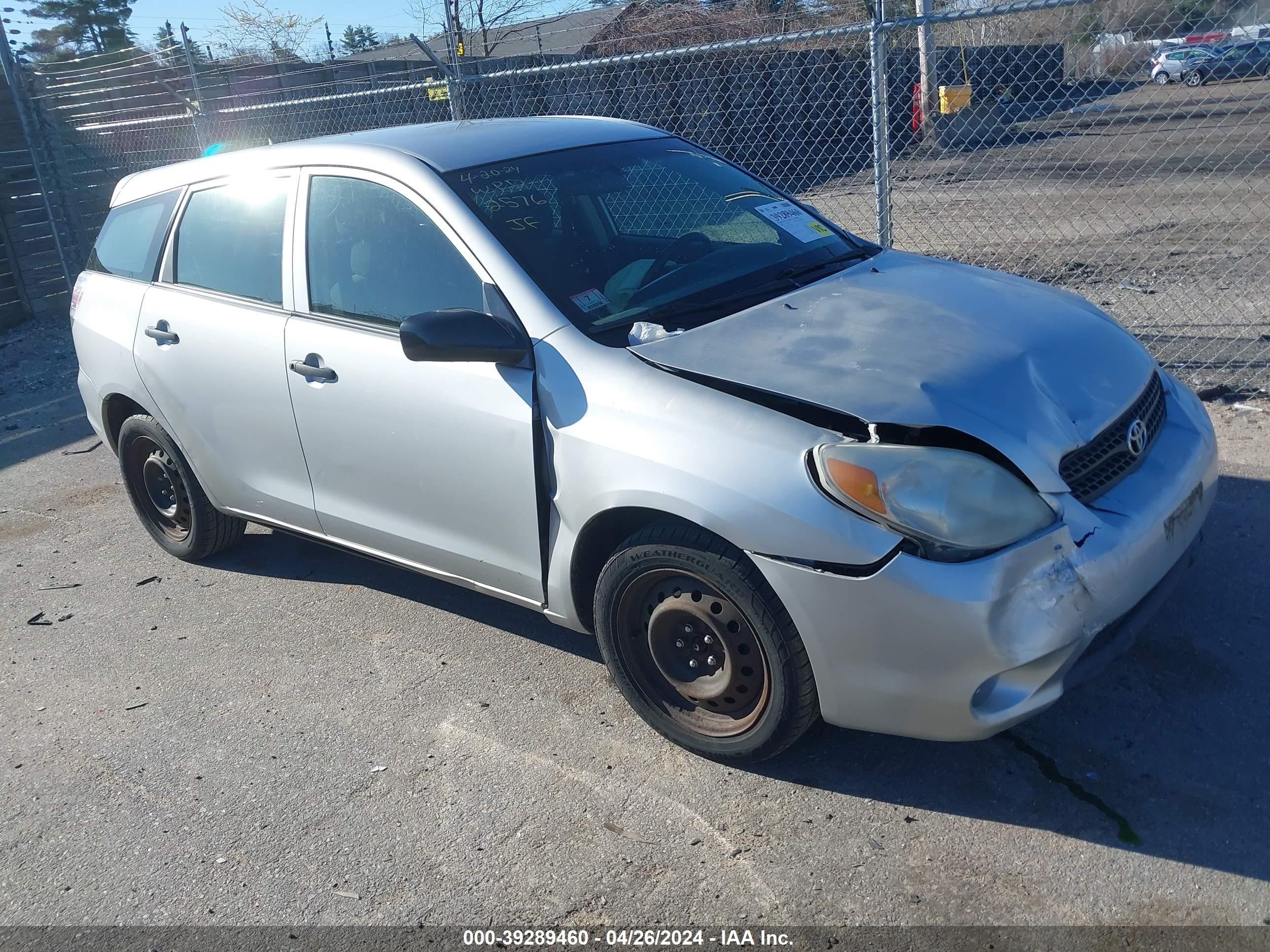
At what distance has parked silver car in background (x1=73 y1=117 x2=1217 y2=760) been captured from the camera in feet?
8.84

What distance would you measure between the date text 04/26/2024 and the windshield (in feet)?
5.47

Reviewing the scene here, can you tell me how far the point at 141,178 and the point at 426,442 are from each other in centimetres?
261

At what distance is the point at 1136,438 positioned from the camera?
312cm

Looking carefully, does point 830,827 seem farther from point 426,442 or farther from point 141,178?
point 141,178

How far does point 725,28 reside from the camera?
17.5 metres

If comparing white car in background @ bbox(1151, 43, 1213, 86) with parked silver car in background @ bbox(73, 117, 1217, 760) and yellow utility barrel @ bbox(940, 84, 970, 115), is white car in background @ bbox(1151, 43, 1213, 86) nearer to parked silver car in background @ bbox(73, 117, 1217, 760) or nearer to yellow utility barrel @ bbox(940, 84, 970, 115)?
yellow utility barrel @ bbox(940, 84, 970, 115)

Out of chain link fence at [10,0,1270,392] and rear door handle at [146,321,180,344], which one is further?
chain link fence at [10,0,1270,392]

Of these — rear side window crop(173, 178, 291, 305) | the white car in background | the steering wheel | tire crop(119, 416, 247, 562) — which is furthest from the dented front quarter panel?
the white car in background

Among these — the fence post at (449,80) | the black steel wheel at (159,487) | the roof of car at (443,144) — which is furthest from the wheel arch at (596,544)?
the fence post at (449,80)

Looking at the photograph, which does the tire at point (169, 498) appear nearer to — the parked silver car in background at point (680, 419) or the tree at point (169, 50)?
the parked silver car in background at point (680, 419)

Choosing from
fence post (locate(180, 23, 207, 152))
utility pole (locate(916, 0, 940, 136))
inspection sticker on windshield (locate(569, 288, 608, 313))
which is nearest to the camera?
inspection sticker on windshield (locate(569, 288, 608, 313))

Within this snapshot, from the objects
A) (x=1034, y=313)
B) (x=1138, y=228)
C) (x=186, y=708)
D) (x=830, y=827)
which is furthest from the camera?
(x=1138, y=228)

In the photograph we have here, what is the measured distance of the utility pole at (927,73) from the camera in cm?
1188

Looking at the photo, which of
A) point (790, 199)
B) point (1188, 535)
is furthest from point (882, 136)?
point (1188, 535)
